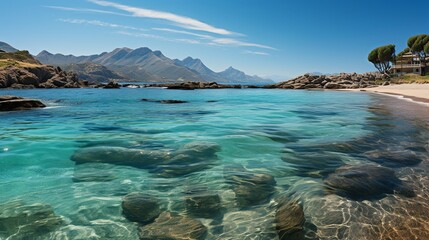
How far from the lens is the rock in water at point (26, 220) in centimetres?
609

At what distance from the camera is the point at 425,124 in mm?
18672

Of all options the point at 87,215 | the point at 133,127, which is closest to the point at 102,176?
the point at 87,215

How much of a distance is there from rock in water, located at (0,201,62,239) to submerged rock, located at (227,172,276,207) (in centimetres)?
464

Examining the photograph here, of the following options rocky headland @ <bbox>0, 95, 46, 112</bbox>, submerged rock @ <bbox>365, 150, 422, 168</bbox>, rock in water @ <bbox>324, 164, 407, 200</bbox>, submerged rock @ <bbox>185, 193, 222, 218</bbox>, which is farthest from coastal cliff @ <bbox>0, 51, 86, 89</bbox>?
rock in water @ <bbox>324, 164, 407, 200</bbox>

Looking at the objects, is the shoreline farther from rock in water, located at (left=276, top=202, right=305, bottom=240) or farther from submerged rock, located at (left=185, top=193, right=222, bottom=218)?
submerged rock, located at (left=185, top=193, right=222, bottom=218)

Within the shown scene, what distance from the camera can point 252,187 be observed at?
845 cm

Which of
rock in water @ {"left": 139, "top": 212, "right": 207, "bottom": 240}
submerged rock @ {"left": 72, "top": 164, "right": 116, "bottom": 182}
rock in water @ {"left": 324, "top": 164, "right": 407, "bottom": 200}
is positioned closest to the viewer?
rock in water @ {"left": 139, "top": 212, "right": 207, "bottom": 240}

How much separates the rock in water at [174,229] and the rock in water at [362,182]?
4.21 meters

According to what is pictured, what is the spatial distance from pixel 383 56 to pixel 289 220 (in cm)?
12215

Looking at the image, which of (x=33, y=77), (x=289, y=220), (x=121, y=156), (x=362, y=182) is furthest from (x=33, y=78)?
(x=289, y=220)

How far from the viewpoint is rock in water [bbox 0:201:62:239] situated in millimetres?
6086

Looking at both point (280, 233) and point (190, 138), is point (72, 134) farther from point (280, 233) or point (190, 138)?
point (280, 233)

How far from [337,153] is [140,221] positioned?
9119 millimetres

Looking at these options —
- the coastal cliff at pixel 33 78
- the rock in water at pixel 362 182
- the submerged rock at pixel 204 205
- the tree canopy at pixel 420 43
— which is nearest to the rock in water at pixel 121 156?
the submerged rock at pixel 204 205
